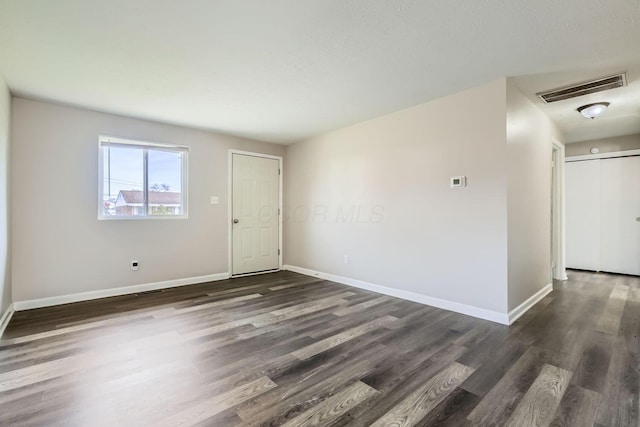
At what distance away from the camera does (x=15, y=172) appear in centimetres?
334

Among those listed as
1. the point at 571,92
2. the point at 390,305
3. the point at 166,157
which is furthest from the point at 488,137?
the point at 166,157

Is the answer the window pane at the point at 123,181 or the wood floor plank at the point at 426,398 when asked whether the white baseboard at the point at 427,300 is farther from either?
the window pane at the point at 123,181

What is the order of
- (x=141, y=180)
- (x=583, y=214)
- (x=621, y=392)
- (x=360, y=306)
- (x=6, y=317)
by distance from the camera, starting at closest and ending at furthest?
(x=621, y=392) < (x=6, y=317) < (x=360, y=306) < (x=141, y=180) < (x=583, y=214)

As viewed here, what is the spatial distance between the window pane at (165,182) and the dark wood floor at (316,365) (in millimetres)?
1468

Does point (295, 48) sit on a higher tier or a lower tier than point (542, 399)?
higher

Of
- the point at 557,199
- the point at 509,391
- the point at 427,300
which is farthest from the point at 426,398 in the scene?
the point at 557,199

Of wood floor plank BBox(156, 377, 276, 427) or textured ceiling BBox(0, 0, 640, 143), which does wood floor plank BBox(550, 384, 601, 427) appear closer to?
wood floor plank BBox(156, 377, 276, 427)

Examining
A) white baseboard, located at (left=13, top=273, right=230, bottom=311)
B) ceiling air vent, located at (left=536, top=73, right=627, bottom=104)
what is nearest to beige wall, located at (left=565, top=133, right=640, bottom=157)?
ceiling air vent, located at (left=536, top=73, right=627, bottom=104)

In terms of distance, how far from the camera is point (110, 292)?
3.90m

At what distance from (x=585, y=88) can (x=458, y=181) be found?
5.04 feet

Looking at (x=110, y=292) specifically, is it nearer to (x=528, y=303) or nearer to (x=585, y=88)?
(x=528, y=303)

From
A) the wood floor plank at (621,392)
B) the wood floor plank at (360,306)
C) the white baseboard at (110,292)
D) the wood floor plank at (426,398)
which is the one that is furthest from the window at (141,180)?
the wood floor plank at (621,392)

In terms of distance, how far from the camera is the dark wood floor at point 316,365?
1629mm

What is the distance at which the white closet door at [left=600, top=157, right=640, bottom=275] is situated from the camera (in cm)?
499
